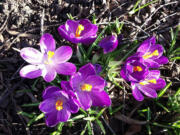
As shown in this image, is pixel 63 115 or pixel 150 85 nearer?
pixel 63 115

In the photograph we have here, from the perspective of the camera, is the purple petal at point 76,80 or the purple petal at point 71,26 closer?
the purple petal at point 76,80

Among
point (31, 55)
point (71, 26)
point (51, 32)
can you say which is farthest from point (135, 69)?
point (51, 32)

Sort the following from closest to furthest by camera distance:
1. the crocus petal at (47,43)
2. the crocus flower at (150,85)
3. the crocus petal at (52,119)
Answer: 1. the crocus petal at (52,119)
2. the crocus petal at (47,43)
3. the crocus flower at (150,85)

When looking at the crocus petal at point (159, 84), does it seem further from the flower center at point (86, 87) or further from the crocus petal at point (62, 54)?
the crocus petal at point (62, 54)

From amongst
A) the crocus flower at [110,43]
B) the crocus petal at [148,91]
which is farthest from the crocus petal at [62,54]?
the crocus petal at [148,91]

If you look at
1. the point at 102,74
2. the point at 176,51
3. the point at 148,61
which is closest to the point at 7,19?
the point at 102,74

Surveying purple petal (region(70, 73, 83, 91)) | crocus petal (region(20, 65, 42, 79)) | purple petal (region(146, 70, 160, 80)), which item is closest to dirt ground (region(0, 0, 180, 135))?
crocus petal (region(20, 65, 42, 79))

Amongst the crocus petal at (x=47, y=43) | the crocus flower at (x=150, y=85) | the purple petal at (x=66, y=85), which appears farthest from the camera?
the crocus flower at (x=150, y=85)

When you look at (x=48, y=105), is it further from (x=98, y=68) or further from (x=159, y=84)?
(x=159, y=84)
